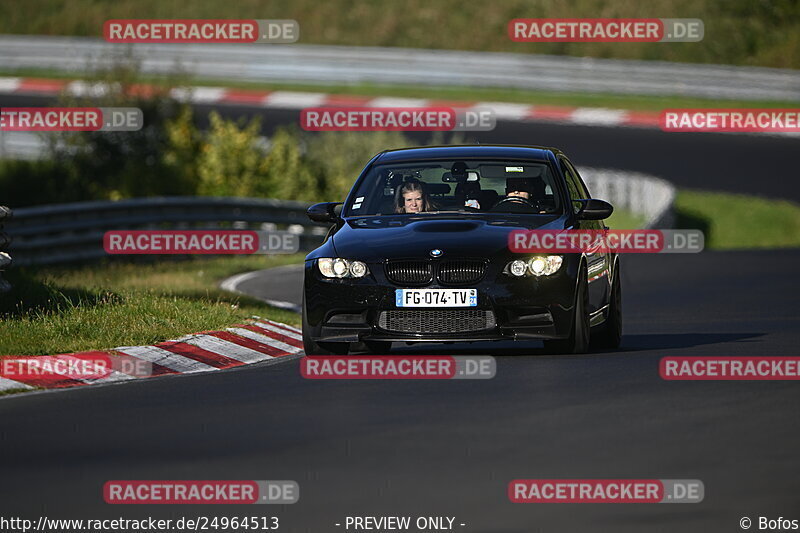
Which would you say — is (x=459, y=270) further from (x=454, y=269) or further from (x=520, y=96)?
(x=520, y=96)

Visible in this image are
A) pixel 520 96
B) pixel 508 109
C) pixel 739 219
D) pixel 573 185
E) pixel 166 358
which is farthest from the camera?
pixel 520 96

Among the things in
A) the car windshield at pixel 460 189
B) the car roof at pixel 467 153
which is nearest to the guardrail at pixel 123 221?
the car roof at pixel 467 153

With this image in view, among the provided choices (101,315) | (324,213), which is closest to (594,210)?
(324,213)

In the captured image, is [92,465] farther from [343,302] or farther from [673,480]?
[343,302]

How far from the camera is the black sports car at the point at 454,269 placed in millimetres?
12148

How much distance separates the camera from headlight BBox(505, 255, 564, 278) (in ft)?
39.9

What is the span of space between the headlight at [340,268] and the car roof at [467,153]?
1.60 m

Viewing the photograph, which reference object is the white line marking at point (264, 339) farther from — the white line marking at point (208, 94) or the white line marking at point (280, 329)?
the white line marking at point (208, 94)

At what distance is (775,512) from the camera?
7.19 meters

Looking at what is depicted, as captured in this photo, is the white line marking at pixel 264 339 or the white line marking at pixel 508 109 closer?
the white line marking at pixel 264 339

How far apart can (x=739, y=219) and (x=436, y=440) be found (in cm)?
2577

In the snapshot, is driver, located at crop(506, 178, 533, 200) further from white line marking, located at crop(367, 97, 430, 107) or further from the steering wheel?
white line marking, located at crop(367, 97, 430, 107)

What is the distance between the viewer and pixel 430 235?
12.5m

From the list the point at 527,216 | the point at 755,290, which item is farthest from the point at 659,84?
the point at 527,216
